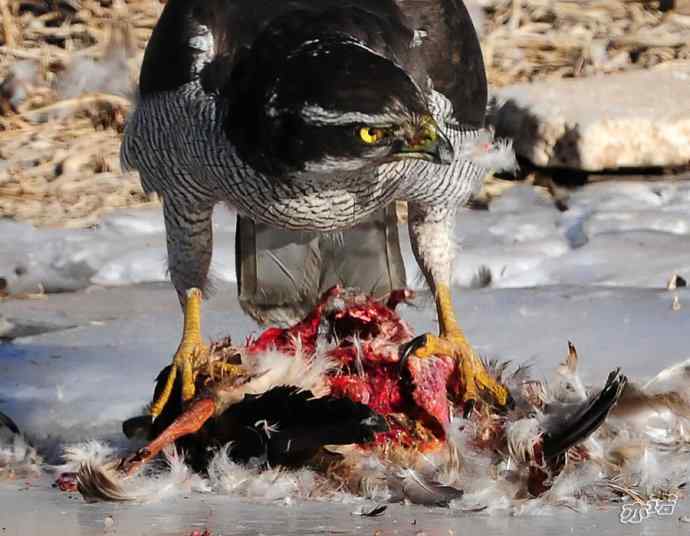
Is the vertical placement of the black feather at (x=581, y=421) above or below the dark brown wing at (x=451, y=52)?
below

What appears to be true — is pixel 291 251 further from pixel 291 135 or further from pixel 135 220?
pixel 135 220

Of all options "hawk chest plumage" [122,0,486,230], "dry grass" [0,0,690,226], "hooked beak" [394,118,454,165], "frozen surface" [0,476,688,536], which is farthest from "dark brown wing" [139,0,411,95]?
"dry grass" [0,0,690,226]

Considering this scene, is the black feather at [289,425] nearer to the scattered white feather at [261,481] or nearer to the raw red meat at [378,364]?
the scattered white feather at [261,481]

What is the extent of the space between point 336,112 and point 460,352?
1251 millimetres

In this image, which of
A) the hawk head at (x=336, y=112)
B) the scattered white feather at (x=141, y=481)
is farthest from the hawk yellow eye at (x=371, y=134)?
the scattered white feather at (x=141, y=481)

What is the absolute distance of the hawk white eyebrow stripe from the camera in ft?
13.9

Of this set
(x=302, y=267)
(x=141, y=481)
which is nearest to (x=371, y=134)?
(x=141, y=481)

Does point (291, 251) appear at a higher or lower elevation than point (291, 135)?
lower

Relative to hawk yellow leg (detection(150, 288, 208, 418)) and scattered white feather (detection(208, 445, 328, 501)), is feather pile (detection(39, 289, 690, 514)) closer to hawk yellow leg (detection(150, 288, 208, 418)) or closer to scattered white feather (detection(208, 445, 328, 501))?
scattered white feather (detection(208, 445, 328, 501))

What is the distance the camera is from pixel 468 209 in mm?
8133

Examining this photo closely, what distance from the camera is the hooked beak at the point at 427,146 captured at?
4.33 metres

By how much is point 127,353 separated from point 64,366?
28 centimetres

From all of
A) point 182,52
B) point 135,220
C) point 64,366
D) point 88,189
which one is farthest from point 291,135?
point 88,189

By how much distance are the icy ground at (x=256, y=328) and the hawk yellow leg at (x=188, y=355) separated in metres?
0.19
